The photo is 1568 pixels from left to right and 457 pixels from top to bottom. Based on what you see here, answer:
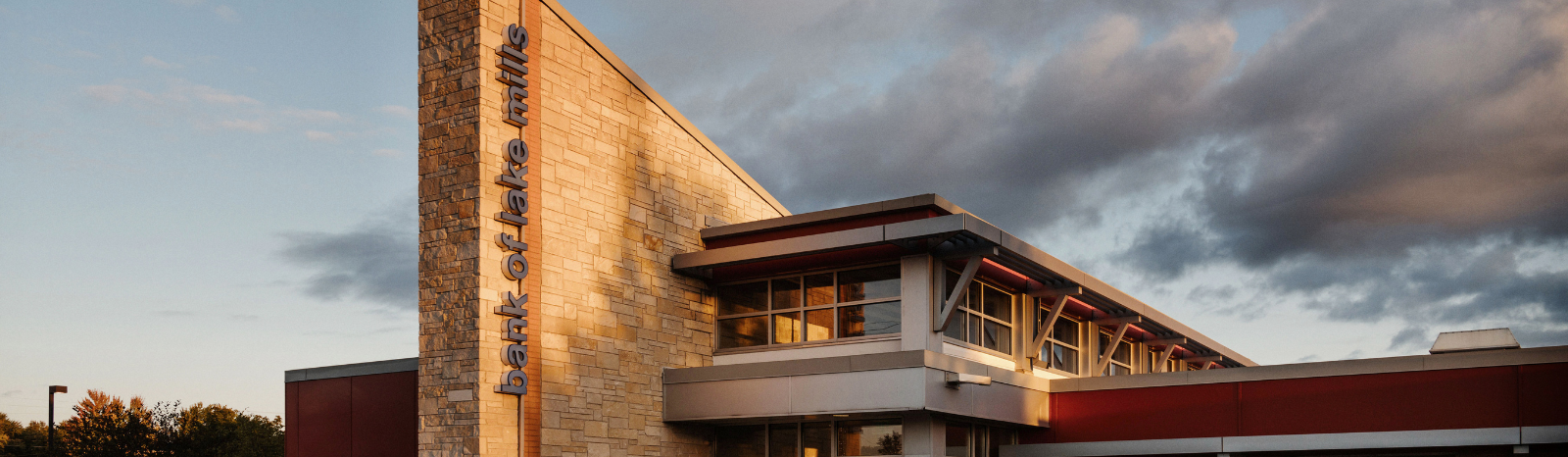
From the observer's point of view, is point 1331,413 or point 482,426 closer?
point 482,426

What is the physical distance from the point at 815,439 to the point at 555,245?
5.27 meters

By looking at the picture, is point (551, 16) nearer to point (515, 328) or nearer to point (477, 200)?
point (477, 200)

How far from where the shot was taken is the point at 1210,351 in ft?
100

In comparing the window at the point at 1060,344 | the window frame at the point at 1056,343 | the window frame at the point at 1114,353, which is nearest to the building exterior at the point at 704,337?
the window frame at the point at 1056,343

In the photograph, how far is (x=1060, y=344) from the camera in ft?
76.3

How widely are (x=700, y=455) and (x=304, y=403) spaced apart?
721cm

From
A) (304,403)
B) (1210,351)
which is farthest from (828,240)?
(1210,351)

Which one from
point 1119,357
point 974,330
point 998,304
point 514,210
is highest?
point 514,210

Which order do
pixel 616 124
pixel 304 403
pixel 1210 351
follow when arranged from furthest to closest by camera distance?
pixel 1210 351, pixel 304 403, pixel 616 124

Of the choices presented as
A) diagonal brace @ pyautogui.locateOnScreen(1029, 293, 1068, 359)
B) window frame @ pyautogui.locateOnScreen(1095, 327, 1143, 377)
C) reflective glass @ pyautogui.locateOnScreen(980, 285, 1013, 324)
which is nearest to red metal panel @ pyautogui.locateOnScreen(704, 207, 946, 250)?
reflective glass @ pyautogui.locateOnScreen(980, 285, 1013, 324)

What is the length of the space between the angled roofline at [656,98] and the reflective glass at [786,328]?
12.7 ft

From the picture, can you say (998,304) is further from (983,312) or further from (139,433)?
(139,433)

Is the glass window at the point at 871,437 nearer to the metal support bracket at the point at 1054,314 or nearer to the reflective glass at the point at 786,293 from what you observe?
the reflective glass at the point at 786,293

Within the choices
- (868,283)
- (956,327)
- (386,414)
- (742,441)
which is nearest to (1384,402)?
(956,327)
